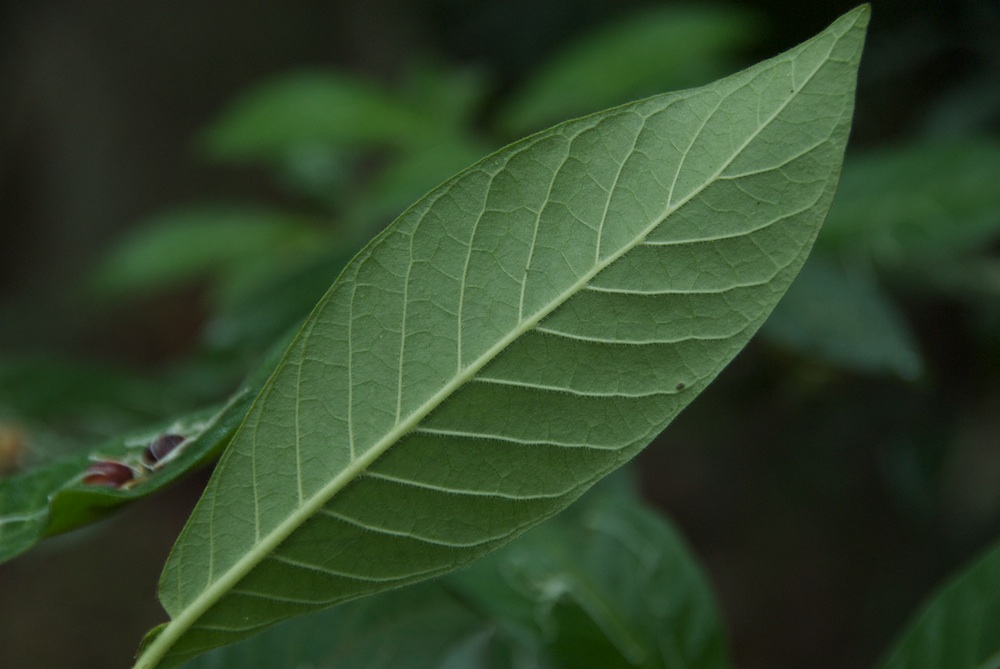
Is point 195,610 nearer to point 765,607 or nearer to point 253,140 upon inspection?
point 253,140

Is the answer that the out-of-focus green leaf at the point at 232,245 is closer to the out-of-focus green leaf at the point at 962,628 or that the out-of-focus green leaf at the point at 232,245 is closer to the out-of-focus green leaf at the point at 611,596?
the out-of-focus green leaf at the point at 611,596

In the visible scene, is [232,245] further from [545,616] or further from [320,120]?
[545,616]

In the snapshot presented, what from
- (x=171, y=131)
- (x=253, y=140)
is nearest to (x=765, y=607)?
(x=253, y=140)

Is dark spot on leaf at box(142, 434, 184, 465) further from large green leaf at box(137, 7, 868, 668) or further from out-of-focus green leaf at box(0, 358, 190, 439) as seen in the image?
out-of-focus green leaf at box(0, 358, 190, 439)

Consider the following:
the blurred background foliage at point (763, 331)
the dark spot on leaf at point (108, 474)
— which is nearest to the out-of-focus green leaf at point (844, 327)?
the blurred background foliage at point (763, 331)

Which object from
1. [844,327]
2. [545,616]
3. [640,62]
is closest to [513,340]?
[545,616]

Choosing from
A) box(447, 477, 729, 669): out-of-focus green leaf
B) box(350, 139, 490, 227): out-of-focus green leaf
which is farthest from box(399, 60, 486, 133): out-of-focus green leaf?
box(447, 477, 729, 669): out-of-focus green leaf

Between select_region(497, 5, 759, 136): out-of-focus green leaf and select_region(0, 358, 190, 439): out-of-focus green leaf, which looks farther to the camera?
select_region(497, 5, 759, 136): out-of-focus green leaf
